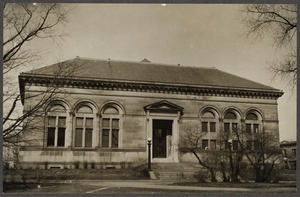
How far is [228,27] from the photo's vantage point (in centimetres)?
1590


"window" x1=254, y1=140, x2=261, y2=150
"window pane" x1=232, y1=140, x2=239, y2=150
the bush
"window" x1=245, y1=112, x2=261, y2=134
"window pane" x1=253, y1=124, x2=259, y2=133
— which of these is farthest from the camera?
"window" x1=245, y1=112, x2=261, y2=134

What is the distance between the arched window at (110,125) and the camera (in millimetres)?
22109

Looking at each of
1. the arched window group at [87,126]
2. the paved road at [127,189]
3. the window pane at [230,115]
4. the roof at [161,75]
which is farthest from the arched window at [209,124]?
the paved road at [127,189]

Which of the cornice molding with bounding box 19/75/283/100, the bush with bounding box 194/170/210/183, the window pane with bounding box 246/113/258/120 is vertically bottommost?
the bush with bounding box 194/170/210/183

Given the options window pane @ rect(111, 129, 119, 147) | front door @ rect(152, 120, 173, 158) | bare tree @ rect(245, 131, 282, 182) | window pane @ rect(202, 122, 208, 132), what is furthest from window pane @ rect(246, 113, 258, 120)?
window pane @ rect(111, 129, 119, 147)

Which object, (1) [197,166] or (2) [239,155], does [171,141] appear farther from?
(2) [239,155]

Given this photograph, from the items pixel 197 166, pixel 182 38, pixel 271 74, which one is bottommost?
pixel 197 166

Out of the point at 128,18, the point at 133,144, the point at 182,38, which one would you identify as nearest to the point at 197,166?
the point at 133,144

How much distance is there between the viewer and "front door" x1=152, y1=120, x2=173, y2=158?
2234 centimetres

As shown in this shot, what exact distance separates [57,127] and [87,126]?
182 centimetres

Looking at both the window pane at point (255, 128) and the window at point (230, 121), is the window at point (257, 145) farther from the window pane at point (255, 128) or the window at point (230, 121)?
the window at point (230, 121)

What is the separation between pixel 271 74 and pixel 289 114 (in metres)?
1.98

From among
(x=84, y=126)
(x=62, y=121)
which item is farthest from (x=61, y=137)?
(x=84, y=126)

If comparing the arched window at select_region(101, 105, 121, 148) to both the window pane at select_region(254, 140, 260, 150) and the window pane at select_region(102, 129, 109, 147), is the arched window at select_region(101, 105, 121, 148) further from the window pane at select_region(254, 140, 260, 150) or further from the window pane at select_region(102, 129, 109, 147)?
the window pane at select_region(254, 140, 260, 150)
